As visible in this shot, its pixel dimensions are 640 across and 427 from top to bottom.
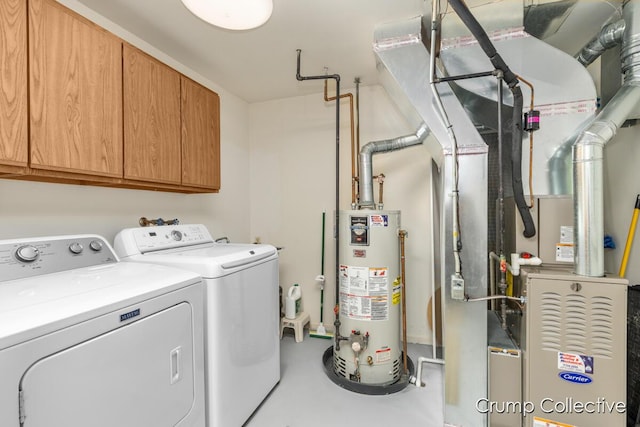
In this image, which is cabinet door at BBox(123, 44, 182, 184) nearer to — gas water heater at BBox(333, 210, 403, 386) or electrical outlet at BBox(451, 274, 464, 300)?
gas water heater at BBox(333, 210, 403, 386)

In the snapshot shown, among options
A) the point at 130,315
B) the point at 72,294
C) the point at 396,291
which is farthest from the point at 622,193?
the point at 72,294

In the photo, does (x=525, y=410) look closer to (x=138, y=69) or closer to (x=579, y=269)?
(x=579, y=269)

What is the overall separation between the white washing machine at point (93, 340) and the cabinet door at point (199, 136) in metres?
0.86

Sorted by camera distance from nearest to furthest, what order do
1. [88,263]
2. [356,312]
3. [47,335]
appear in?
[47,335], [88,263], [356,312]

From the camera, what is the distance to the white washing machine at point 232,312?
58.2 inches

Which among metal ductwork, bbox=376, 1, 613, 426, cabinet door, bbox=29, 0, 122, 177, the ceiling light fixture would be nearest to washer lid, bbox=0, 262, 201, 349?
cabinet door, bbox=29, 0, 122, 177

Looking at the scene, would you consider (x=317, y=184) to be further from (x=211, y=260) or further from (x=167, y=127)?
(x=211, y=260)

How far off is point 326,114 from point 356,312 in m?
2.05

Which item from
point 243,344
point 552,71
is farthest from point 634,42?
point 243,344

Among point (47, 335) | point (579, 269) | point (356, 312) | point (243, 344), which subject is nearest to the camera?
point (47, 335)

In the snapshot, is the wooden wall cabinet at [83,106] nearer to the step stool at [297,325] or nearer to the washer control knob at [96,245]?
the washer control knob at [96,245]

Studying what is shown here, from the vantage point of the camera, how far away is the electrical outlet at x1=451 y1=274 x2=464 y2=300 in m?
1.63

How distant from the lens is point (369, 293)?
2.09 m

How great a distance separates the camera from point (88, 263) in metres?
1.56
